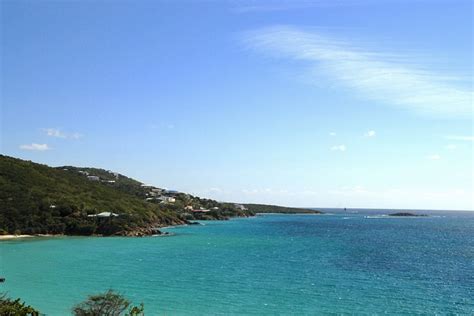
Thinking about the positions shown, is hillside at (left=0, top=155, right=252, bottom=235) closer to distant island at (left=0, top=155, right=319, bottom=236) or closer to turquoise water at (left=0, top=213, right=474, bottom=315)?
distant island at (left=0, top=155, right=319, bottom=236)

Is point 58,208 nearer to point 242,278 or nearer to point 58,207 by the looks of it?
point 58,207

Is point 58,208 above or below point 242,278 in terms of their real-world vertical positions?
above

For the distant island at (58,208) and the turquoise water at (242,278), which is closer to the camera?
the turquoise water at (242,278)

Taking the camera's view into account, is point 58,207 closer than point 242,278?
No

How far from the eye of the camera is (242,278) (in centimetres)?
4134

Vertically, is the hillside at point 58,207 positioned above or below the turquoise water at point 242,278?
above

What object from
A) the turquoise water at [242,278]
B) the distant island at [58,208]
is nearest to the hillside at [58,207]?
the distant island at [58,208]

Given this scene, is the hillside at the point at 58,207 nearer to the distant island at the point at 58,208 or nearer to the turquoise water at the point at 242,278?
the distant island at the point at 58,208

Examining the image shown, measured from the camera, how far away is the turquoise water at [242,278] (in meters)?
31.4

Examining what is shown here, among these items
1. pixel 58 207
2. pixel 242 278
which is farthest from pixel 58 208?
pixel 242 278

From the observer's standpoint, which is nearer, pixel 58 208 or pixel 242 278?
pixel 242 278

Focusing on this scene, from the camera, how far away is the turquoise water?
31438mm

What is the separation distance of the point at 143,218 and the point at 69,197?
55.7ft

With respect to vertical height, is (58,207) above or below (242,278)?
above
